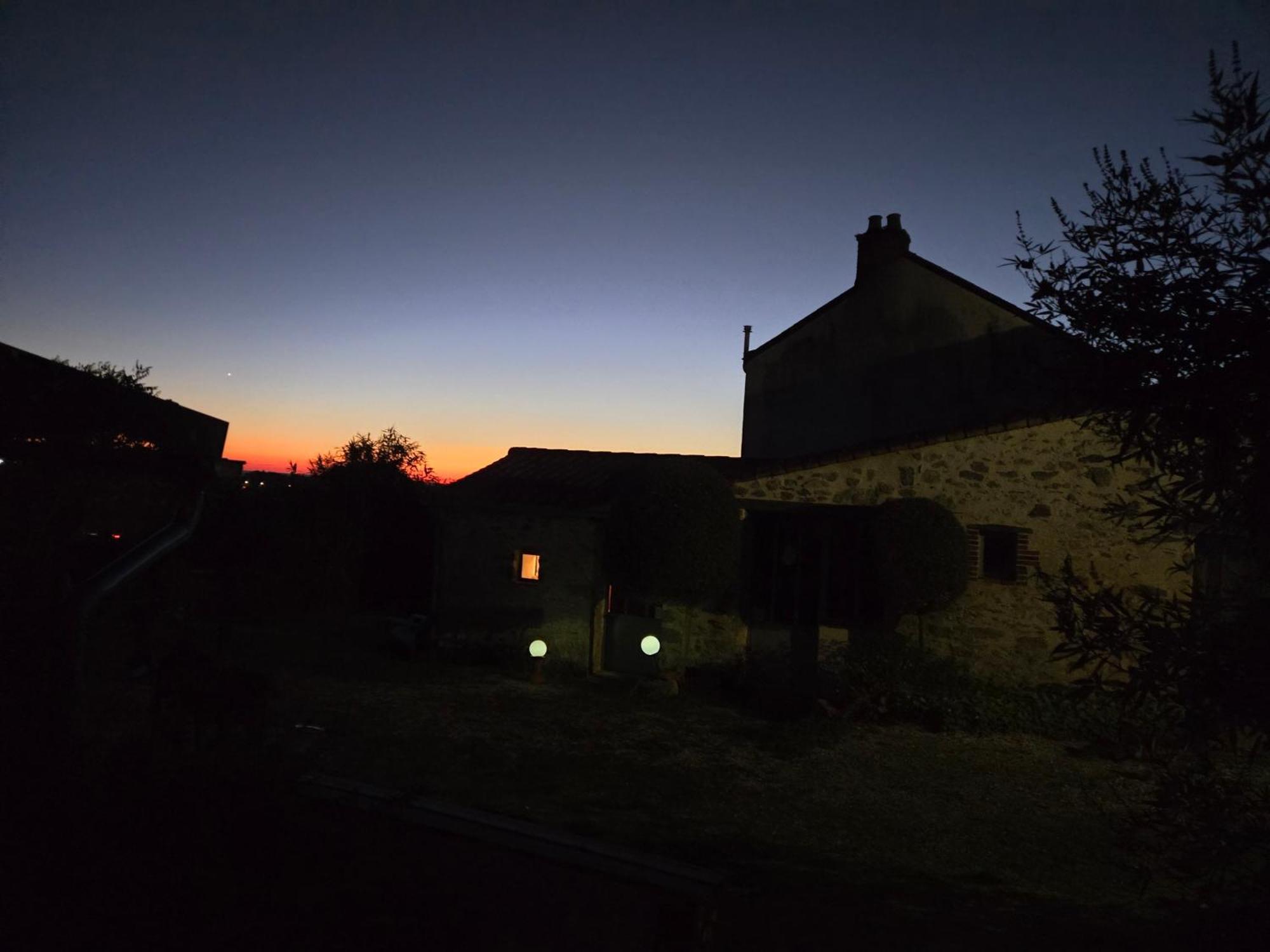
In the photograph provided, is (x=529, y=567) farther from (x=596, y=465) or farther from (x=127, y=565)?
(x=127, y=565)

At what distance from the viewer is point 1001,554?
37.1 feet

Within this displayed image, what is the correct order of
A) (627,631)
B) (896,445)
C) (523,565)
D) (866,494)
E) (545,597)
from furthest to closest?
(523,565) < (545,597) < (627,631) < (866,494) < (896,445)

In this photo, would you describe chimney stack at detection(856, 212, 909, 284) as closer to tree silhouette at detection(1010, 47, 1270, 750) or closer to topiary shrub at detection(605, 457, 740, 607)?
topiary shrub at detection(605, 457, 740, 607)

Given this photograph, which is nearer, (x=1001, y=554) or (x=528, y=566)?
(x=1001, y=554)

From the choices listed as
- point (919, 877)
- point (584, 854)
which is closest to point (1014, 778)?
point (919, 877)

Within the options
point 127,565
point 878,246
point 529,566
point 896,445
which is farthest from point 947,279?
point 127,565

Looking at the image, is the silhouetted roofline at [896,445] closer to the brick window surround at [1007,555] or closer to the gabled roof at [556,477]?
the gabled roof at [556,477]

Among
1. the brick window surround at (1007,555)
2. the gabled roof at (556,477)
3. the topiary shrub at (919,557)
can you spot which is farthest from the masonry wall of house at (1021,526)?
the gabled roof at (556,477)

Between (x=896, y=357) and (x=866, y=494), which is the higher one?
(x=896, y=357)

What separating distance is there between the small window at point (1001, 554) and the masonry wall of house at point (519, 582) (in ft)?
19.4

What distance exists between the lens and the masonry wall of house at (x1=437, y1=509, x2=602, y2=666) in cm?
1301

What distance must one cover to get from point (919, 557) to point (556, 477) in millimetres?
7044

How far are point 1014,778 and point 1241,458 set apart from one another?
21.8ft

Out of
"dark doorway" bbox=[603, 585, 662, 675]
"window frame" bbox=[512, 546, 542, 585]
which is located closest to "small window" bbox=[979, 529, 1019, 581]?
"dark doorway" bbox=[603, 585, 662, 675]
